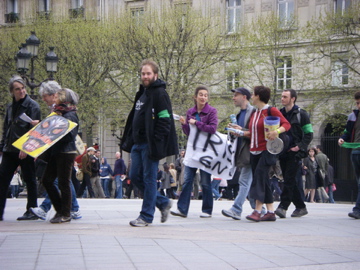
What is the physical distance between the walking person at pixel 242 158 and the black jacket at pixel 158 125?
162cm

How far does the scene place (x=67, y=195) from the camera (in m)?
8.95

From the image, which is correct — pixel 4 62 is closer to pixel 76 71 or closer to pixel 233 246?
pixel 76 71

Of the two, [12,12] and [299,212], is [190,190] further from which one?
[12,12]

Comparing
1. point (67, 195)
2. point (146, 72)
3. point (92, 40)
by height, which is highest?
point (92, 40)

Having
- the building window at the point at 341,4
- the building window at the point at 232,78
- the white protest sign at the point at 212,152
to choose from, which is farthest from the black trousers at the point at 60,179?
the building window at the point at 341,4

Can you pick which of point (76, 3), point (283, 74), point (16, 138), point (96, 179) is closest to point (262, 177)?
point (16, 138)

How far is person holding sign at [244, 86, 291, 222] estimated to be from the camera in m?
9.48

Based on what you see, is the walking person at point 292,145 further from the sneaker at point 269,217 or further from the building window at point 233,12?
the building window at point 233,12

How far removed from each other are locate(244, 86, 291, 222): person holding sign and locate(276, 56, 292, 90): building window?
26706 mm

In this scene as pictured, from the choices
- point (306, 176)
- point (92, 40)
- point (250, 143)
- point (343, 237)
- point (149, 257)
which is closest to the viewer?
point (149, 257)

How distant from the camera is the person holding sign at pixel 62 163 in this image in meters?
8.93

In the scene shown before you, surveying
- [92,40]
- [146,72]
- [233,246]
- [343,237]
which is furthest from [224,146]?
[92,40]

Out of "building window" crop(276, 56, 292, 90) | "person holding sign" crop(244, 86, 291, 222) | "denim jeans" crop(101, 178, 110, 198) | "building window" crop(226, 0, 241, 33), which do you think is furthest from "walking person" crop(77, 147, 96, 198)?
"building window" crop(226, 0, 241, 33)

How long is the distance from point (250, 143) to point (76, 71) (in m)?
28.6
